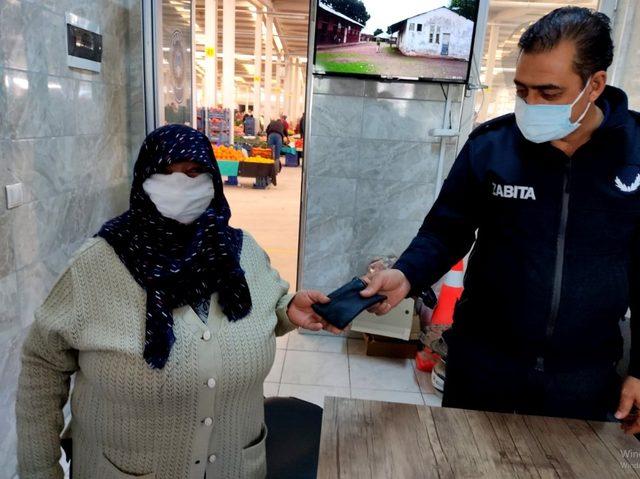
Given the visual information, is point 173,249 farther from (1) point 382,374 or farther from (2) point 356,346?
(2) point 356,346

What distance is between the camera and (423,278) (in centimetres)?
146

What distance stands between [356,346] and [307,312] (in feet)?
7.91

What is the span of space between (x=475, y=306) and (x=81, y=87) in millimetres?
2292

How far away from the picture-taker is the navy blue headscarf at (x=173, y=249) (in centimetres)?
121

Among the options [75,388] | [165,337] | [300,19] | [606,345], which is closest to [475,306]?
[606,345]

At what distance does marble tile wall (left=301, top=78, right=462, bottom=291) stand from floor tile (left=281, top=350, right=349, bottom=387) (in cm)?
55

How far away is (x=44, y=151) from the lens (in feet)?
7.20

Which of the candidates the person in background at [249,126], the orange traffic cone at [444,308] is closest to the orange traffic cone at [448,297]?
the orange traffic cone at [444,308]

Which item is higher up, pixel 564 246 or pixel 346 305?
pixel 564 246

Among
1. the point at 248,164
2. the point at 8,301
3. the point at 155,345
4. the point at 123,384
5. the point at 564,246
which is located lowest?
the point at 248,164

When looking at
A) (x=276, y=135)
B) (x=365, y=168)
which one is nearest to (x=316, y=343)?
(x=365, y=168)

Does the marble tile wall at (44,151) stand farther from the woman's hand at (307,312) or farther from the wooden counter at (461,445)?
the wooden counter at (461,445)

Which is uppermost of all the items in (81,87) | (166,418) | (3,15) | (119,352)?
(3,15)

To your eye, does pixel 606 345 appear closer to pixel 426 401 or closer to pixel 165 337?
pixel 165 337
